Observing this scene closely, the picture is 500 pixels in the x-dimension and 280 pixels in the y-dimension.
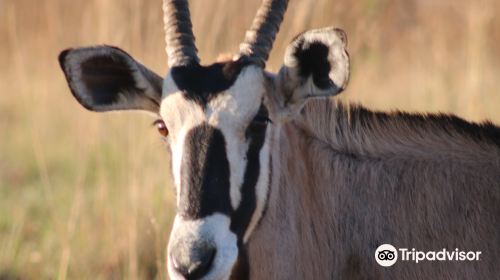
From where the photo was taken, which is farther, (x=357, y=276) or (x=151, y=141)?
(x=151, y=141)

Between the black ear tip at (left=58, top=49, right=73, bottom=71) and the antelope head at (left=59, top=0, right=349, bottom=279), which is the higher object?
the black ear tip at (left=58, top=49, right=73, bottom=71)

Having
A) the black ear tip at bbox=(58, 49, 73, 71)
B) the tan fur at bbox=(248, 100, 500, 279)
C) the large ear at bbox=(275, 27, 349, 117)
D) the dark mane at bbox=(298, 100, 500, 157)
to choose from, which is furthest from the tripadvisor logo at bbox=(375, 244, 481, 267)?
the black ear tip at bbox=(58, 49, 73, 71)

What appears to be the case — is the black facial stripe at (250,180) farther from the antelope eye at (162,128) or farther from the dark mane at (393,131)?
the dark mane at (393,131)

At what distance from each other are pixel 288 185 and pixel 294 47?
2.13ft

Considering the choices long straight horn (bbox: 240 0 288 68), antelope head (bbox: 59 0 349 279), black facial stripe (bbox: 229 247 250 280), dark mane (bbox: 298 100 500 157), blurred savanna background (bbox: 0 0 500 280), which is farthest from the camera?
blurred savanna background (bbox: 0 0 500 280)

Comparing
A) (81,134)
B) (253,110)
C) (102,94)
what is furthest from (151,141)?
(253,110)

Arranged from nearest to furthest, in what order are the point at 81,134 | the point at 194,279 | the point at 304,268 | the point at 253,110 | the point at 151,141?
the point at 194,279 → the point at 253,110 → the point at 304,268 → the point at 151,141 → the point at 81,134

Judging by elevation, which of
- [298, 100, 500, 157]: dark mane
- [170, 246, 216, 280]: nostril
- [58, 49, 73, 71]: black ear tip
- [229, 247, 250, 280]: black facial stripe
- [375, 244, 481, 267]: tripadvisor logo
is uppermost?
[58, 49, 73, 71]: black ear tip

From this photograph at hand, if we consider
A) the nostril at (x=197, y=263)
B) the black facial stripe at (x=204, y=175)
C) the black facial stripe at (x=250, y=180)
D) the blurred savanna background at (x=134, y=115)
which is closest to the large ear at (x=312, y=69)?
the black facial stripe at (x=250, y=180)

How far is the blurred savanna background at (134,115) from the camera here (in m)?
8.39

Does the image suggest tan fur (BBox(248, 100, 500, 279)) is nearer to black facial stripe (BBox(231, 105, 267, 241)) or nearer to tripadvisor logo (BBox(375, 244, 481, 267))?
tripadvisor logo (BBox(375, 244, 481, 267))

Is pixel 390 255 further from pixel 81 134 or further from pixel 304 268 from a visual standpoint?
pixel 81 134

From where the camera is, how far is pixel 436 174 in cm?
567

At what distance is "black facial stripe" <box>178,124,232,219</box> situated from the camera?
15.7 ft
